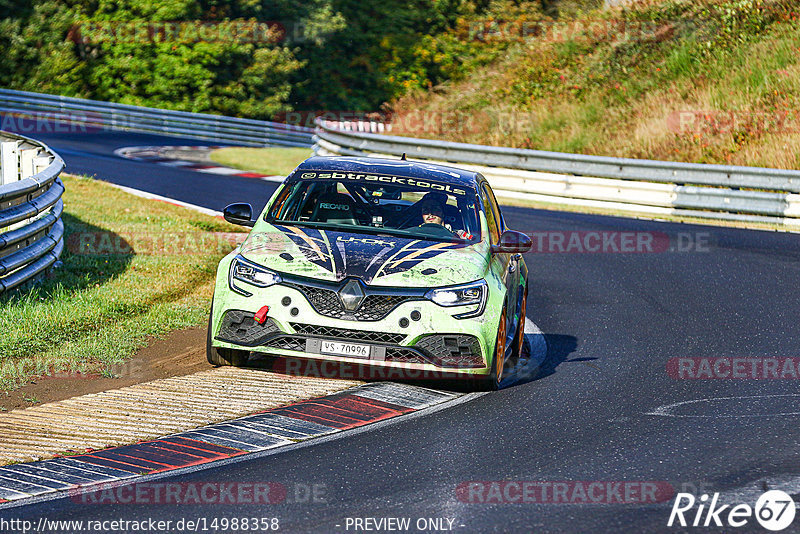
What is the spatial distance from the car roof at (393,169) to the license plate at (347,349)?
7.08ft

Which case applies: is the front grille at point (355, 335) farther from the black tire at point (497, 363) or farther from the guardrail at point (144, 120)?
the guardrail at point (144, 120)

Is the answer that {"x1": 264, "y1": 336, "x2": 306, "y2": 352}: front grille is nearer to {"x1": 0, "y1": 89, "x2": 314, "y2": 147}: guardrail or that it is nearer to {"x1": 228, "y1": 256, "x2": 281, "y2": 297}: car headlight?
{"x1": 228, "y1": 256, "x2": 281, "y2": 297}: car headlight

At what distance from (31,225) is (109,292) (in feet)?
3.21

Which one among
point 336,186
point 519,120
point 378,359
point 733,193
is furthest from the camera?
point 519,120

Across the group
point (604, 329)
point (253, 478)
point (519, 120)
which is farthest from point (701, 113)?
point (253, 478)

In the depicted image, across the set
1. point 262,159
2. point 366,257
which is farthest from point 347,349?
point 262,159

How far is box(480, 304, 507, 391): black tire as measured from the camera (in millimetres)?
8093

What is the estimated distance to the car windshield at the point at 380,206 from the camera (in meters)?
9.10

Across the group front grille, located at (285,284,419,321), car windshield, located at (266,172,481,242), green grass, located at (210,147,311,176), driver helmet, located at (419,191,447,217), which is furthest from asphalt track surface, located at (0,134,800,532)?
green grass, located at (210,147,311,176)

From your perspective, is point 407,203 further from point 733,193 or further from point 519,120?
point 519,120

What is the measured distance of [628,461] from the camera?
21.2ft

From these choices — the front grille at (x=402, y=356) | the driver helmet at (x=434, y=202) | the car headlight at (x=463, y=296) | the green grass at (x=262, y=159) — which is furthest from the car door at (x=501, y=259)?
the green grass at (x=262, y=159)

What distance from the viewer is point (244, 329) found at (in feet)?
26.6

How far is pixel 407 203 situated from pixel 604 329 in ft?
8.62
